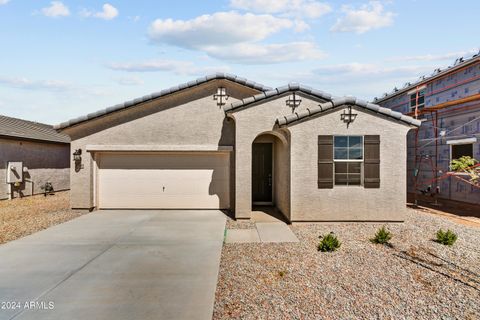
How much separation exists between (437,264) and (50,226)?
10437 millimetres

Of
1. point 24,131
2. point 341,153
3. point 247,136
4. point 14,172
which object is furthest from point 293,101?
point 24,131

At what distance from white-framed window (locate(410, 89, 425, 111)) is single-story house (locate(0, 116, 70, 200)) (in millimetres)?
20860

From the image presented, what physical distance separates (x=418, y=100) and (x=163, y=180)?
14.2 m

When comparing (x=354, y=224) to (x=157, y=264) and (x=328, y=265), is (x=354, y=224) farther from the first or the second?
(x=157, y=264)

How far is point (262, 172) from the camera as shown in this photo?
38.0 feet

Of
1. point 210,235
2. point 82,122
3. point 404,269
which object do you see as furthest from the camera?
point 82,122

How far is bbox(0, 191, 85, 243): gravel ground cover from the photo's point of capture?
795 cm

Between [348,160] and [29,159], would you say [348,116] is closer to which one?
[348,160]

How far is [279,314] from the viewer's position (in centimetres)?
378

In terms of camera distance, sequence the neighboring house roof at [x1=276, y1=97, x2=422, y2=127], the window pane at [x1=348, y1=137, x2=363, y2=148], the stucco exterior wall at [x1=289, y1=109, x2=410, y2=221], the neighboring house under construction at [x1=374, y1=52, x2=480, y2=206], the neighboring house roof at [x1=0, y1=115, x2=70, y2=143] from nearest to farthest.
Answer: the neighboring house roof at [x1=276, y1=97, x2=422, y2=127], the stucco exterior wall at [x1=289, y1=109, x2=410, y2=221], the window pane at [x1=348, y1=137, x2=363, y2=148], the neighboring house under construction at [x1=374, y1=52, x2=480, y2=206], the neighboring house roof at [x1=0, y1=115, x2=70, y2=143]

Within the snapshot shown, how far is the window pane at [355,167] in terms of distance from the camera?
345 inches

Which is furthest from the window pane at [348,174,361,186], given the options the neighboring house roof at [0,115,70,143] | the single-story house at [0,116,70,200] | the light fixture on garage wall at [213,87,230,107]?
the neighboring house roof at [0,115,70,143]

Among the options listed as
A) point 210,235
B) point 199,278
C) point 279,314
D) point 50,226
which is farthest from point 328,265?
point 50,226

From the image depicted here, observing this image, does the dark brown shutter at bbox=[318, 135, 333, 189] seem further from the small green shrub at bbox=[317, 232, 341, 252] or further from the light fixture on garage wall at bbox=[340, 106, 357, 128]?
the small green shrub at bbox=[317, 232, 341, 252]
